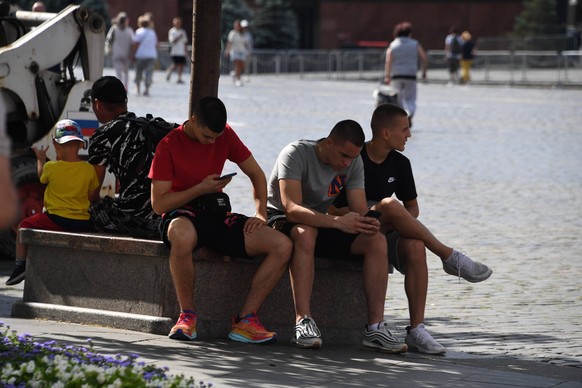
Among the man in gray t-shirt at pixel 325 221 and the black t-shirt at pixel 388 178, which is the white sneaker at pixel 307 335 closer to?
the man in gray t-shirt at pixel 325 221

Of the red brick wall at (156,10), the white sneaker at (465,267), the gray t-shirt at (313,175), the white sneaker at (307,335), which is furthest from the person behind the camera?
the red brick wall at (156,10)

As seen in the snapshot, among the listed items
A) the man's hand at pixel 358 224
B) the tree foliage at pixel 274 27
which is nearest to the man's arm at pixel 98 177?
the man's hand at pixel 358 224

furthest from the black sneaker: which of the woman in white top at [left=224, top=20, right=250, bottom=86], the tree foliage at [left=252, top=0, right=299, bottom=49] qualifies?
the tree foliage at [left=252, top=0, right=299, bottom=49]

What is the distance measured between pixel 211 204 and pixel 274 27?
Answer: 153 ft

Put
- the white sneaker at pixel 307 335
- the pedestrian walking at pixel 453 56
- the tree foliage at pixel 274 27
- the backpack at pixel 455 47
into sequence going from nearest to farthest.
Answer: the white sneaker at pixel 307 335, the pedestrian walking at pixel 453 56, the backpack at pixel 455 47, the tree foliage at pixel 274 27

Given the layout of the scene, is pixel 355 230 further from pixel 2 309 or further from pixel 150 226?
pixel 2 309

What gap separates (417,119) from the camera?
25.7m

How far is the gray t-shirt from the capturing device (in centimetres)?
745

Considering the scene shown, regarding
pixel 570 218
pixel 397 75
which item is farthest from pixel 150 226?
pixel 397 75

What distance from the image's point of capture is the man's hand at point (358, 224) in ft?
23.5

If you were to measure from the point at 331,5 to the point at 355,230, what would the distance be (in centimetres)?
4834

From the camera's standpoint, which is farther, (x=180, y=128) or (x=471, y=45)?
(x=471, y=45)

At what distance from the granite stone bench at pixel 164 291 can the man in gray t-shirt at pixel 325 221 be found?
8.0 inches

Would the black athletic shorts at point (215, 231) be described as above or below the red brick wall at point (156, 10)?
below
